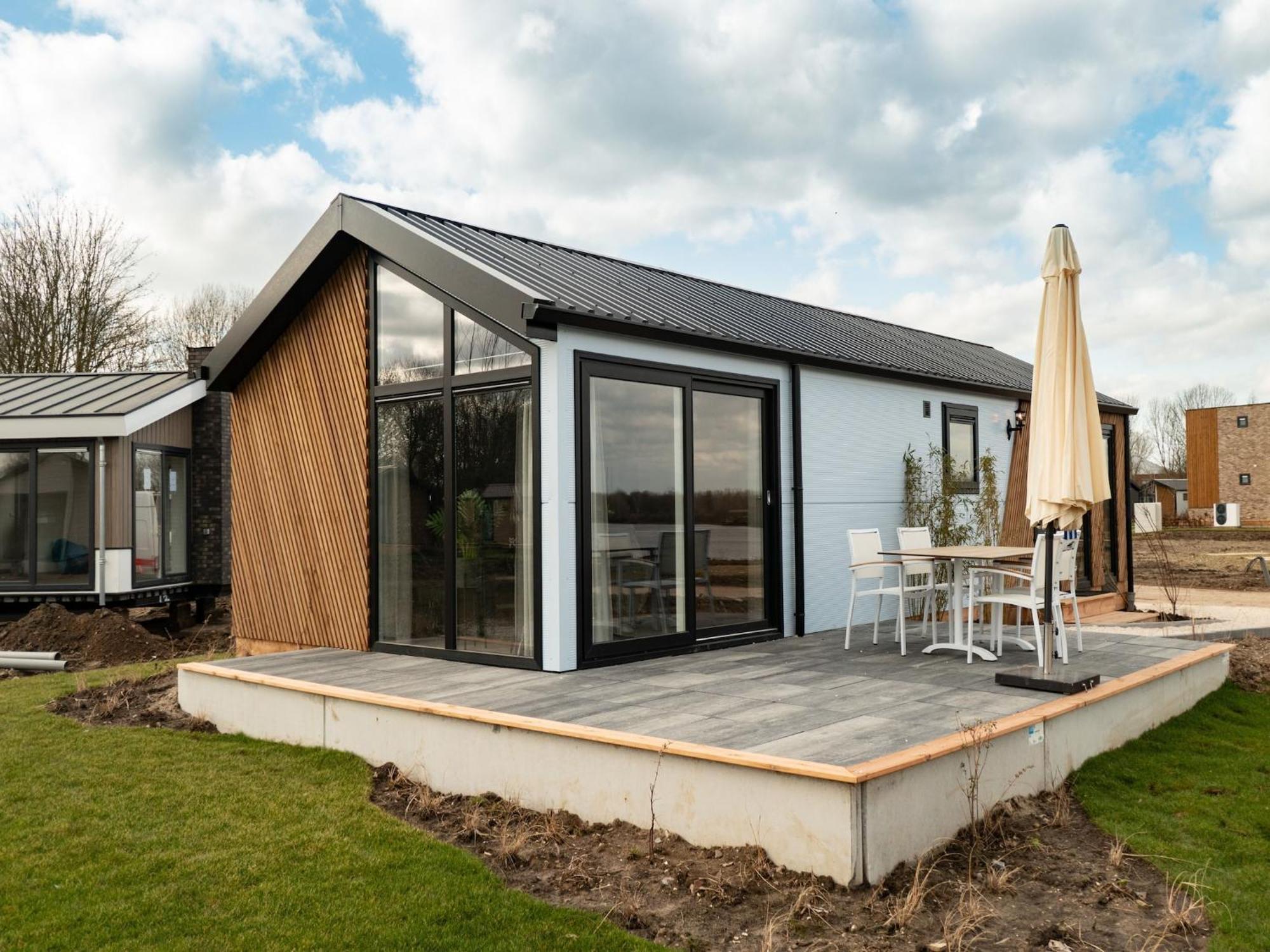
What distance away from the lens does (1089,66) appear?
32.0ft

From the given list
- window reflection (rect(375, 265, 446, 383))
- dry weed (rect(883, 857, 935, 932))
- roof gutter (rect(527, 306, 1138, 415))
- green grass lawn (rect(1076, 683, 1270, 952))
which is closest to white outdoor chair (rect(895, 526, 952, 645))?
roof gutter (rect(527, 306, 1138, 415))

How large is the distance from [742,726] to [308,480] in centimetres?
503

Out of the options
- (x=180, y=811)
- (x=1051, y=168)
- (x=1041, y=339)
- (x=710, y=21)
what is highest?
(x=710, y=21)

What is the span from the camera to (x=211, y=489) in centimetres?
1310

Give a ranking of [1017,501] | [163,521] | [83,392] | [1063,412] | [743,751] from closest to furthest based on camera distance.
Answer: [743,751] → [1063,412] → [1017,501] → [163,521] → [83,392]

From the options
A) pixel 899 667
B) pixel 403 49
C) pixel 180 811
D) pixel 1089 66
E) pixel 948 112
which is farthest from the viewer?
pixel 948 112

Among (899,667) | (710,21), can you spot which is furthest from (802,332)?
(899,667)

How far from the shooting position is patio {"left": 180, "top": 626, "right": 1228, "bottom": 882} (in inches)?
147

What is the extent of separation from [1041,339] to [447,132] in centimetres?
812

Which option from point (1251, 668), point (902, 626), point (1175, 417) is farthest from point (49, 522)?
point (1175, 417)

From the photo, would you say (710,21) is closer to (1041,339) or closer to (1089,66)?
(1089,66)

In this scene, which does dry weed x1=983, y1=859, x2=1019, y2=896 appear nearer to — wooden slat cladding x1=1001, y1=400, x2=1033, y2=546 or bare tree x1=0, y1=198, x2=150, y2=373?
wooden slat cladding x1=1001, y1=400, x2=1033, y2=546

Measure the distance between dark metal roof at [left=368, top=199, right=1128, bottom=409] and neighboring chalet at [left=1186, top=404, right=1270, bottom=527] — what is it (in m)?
30.9

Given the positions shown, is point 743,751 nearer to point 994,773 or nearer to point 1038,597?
point 994,773
